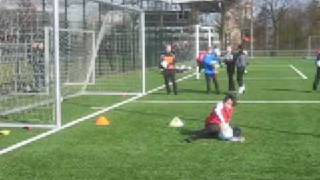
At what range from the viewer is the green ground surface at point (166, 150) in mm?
10117

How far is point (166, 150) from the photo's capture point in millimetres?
11953

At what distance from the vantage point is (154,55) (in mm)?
46719

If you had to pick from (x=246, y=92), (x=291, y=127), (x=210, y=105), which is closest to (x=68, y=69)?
(x=210, y=105)

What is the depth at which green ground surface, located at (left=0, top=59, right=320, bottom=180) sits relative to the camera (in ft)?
33.2

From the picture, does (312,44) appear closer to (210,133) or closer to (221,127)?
(210,133)

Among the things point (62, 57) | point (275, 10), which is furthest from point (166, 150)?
point (275, 10)

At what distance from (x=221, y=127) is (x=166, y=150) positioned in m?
1.27

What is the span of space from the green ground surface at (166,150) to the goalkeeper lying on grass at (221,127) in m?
0.15

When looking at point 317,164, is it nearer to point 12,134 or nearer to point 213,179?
point 213,179

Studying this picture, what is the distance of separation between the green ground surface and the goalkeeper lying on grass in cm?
15

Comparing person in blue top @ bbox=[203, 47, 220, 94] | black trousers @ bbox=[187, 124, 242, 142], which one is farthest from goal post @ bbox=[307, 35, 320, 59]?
black trousers @ bbox=[187, 124, 242, 142]

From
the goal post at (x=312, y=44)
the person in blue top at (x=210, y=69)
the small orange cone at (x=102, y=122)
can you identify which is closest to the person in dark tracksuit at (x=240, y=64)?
the person in blue top at (x=210, y=69)

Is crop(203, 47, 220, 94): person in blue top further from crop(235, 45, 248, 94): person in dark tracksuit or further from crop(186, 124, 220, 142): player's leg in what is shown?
crop(186, 124, 220, 142): player's leg

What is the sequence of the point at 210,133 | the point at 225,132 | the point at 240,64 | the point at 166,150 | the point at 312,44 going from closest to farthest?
the point at 166,150 < the point at 225,132 < the point at 210,133 < the point at 240,64 < the point at 312,44
